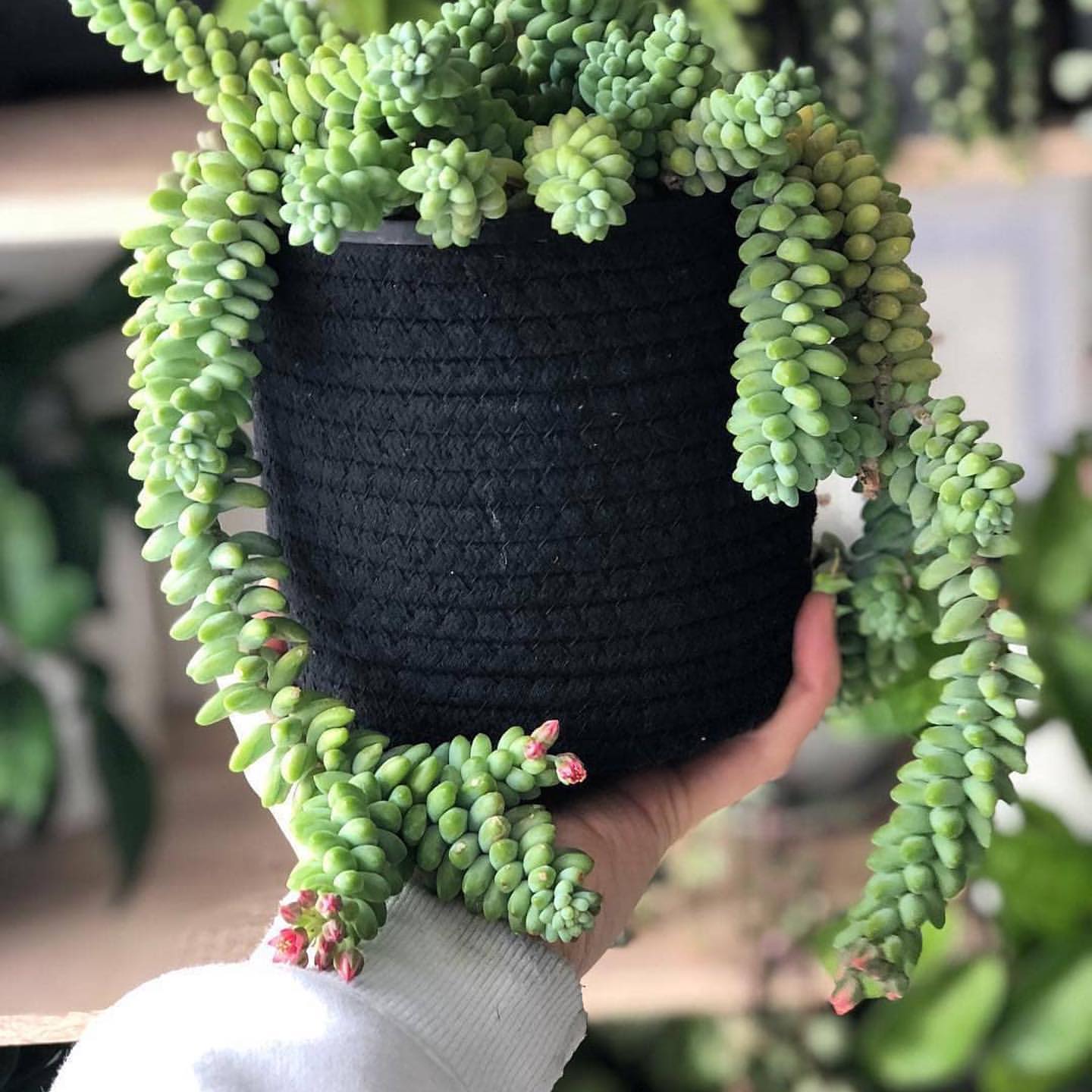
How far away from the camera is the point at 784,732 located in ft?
2.10

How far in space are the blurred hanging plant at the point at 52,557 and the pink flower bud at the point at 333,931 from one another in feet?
3.22

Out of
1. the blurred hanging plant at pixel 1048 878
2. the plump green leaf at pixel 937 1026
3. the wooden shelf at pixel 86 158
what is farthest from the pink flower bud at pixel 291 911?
the plump green leaf at pixel 937 1026

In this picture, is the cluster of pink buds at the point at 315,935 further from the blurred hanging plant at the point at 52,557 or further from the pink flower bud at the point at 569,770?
the blurred hanging plant at the point at 52,557

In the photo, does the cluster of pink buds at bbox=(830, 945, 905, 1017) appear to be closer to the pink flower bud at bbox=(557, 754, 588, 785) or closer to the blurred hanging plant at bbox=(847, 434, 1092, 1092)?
the pink flower bud at bbox=(557, 754, 588, 785)

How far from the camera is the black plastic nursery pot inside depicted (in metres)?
0.50

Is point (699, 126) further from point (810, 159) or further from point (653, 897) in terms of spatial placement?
point (653, 897)

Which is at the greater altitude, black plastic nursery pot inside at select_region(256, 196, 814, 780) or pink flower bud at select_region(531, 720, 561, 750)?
black plastic nursery pot inside at select_region(256, 196, 814, 780)

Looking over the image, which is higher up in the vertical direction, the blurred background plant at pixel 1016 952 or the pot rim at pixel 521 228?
the pot rim at pixel 521 228

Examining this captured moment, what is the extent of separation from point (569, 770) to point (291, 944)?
0.37 ft

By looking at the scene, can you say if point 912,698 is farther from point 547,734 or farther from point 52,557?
point 52,557

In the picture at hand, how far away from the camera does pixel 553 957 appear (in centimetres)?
52

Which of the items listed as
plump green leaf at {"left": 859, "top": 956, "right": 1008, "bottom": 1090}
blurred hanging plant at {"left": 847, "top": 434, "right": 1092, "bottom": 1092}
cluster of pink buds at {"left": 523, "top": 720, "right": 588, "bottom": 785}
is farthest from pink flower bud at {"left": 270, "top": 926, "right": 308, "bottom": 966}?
plump green leaf at {"left": 859, "top": 956, "right": 1008, "bottom": 1090}

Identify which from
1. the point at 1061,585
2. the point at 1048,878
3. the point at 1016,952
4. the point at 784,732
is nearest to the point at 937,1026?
the point at 1016,952

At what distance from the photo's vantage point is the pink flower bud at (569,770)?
47cm
